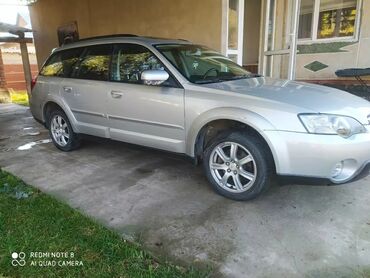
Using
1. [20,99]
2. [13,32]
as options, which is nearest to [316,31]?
[13,32]

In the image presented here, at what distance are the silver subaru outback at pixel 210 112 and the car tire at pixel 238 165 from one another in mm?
10

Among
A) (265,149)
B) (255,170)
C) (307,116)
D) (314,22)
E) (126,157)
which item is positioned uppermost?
(314,22)

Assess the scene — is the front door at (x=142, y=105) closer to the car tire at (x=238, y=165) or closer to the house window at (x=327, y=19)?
the car tire at (x=238, y=165)

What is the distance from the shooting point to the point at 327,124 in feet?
9.11

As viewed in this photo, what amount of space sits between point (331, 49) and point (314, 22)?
0.86 m

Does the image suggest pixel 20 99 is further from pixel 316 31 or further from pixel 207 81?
pixel 207 81

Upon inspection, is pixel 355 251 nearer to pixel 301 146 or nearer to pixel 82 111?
pixel 301 146

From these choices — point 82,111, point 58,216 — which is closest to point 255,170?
point 58,216

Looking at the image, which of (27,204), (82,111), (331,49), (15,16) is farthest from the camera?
(15,16)

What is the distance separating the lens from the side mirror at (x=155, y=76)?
11.3ft

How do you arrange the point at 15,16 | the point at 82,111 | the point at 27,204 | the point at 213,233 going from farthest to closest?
the point at 15,16 < the point at 82,111 < the point at 27,204 < the point at 213,233

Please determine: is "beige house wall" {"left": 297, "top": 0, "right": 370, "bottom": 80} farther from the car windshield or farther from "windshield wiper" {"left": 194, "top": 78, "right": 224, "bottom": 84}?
"windshield wiper" {"left": 194, "top": 78, "right": 224, "bottom": 84}

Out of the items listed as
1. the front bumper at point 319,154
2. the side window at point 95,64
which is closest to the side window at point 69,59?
the side window at point 95,64

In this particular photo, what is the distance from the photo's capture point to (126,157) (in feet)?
15.7
